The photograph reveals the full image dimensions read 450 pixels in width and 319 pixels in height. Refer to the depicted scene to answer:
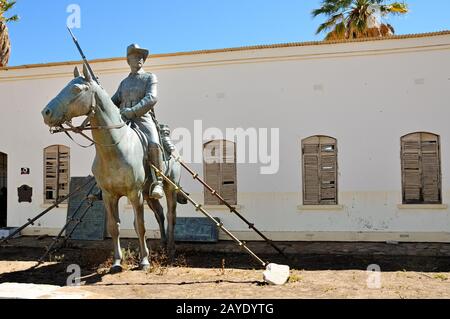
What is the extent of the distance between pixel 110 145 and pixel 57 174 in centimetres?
732

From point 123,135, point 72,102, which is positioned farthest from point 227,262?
point 72,102

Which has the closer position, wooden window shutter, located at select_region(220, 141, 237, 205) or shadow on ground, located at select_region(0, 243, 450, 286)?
shadow on ground, located at select_region(0, 243, 450, 286)

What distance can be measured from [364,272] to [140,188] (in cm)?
375

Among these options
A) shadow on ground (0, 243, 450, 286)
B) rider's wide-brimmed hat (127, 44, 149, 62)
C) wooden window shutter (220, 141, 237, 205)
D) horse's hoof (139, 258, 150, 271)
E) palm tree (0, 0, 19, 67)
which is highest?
palm tree (0, 0, 19, 67)

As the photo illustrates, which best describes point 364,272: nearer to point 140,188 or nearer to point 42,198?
point 140,188

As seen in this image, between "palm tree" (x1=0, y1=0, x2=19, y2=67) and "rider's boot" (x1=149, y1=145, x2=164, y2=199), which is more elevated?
"palm tree" (x1=0, y1=0, x2=19, y2=67)

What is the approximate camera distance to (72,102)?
5898mm

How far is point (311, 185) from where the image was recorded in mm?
11555

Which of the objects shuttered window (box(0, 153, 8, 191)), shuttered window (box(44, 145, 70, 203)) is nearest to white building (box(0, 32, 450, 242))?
shuttered window (box(44, 145, 70, 203))

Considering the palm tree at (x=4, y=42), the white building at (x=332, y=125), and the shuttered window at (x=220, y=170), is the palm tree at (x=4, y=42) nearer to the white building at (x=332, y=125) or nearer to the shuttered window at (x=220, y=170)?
the white building at (x=332, y=125)

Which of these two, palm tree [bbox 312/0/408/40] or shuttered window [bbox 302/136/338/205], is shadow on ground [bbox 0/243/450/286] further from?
palm tree [bbox 312/0/408/40]

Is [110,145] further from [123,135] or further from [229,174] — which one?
[229,174]

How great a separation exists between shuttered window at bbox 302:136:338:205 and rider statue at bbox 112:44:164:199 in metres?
5.05

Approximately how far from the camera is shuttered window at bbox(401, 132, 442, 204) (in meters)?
11.0
